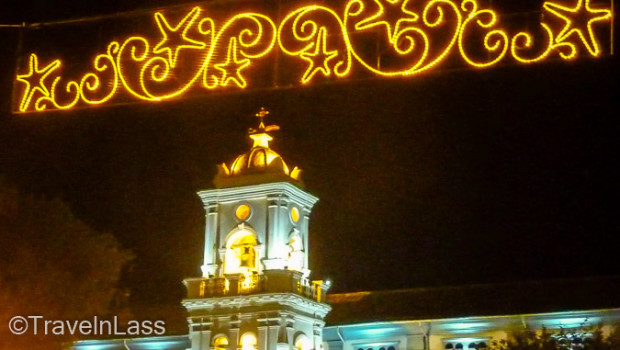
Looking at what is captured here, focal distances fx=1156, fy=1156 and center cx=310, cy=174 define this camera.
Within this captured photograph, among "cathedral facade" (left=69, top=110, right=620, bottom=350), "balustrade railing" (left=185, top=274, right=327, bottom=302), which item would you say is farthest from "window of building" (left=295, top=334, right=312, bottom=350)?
"balustrade railing" (left=185, top=274, right=327, bottom=302)

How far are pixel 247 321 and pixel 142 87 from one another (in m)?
18.8

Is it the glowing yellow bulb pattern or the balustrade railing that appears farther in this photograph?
the balustrade railing

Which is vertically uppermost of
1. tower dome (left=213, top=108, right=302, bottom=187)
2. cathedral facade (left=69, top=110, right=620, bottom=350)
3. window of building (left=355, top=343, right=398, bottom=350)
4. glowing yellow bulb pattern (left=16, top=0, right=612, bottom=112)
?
tower dome (left=213, top=108, right=302, bottom=187)

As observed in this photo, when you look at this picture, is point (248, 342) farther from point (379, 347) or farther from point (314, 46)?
point (314, 46)

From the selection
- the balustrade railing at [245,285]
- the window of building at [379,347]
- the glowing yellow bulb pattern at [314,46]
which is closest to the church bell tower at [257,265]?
the balustrade railing at [245,285]

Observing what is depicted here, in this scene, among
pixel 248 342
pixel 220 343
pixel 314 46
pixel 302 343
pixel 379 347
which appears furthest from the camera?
pixel 379 347

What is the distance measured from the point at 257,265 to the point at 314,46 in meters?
19.8

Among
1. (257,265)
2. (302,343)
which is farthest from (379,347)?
(257,265)

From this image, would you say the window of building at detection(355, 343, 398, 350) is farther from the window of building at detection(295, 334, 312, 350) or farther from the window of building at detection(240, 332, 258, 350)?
the window of building at detection(240, 332, 258, 350)

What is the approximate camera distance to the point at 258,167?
113ft

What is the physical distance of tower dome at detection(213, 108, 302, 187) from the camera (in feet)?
112

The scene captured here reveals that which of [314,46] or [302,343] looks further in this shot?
[302,343]

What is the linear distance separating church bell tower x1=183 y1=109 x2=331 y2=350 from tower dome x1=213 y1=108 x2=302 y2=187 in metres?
0.03

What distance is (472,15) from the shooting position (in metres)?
13.7
